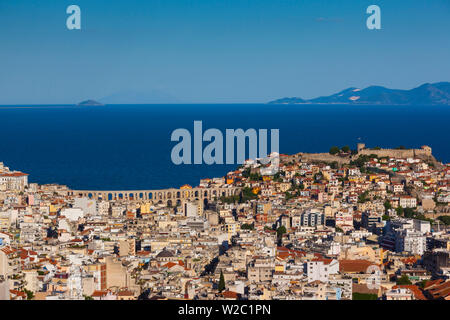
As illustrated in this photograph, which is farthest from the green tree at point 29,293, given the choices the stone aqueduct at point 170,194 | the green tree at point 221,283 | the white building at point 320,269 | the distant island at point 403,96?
the distant island at point 403,96

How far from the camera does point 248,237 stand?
14.9 metres

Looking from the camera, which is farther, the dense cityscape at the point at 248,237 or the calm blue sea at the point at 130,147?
the calm blue sea at the point at 130,147

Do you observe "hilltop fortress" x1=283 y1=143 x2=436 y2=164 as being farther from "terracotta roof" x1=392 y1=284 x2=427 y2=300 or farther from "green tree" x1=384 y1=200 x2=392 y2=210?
"terracotta roof" x1=392 y1=284 x2=427 y2=300

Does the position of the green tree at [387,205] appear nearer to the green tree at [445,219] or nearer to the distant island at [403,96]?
the green tree at [445,219]

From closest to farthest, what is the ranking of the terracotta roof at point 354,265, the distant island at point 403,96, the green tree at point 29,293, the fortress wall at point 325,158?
the green tree at point 29,293
the terracotta roof at point 354,265
the fortress wall at point 325,158
the distant island at point 403,96

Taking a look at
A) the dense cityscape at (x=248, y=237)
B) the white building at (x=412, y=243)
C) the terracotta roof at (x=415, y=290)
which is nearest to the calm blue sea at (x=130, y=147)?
the dense cityscape at (x=248, y=237)

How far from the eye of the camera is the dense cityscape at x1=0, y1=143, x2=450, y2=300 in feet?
36.0

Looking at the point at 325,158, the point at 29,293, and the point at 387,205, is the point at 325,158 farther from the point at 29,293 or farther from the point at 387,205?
the point at 29,293

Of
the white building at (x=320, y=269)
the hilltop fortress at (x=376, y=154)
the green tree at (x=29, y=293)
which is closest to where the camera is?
the green tree at (x=29, y=293)

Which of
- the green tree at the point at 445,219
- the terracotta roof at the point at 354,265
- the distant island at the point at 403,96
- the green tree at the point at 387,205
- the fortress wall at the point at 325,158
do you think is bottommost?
the terracotta roof at the point at 354,265

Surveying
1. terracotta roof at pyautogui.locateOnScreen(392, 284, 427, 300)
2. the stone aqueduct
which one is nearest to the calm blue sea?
the stone aqueduct

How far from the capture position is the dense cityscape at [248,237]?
11.0 metres

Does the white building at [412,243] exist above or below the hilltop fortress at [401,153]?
below

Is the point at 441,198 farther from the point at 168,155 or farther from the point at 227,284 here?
the point at 168,155
